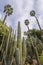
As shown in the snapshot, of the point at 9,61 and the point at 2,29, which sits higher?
the point at 2,29

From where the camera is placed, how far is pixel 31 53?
31.5 meters

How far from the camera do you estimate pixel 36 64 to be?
857 inches

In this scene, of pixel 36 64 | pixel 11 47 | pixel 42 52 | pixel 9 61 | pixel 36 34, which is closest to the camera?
pixel 9 61

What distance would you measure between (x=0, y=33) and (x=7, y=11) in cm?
1388

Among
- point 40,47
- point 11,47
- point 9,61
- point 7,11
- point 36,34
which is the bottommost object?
point 9,61

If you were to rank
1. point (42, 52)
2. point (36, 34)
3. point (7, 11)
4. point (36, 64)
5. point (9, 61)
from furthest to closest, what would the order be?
point (36, 34) → point (7, 11) → point (42, 52) → point (36, 64) → point (9, 61)

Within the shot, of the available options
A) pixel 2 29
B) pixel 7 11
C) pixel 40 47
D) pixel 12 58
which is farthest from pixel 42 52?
pixel 12 58

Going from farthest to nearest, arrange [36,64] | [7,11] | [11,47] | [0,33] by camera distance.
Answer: [7,11]
[0,33]
[36,64]
[11,47]

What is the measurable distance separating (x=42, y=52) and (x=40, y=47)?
95cm

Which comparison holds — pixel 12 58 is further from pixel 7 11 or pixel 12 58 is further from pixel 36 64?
pixel 7 11

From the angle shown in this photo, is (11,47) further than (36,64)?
No

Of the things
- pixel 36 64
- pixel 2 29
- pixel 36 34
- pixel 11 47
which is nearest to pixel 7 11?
pixel 36 34

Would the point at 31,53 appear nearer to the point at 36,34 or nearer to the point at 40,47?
the point at 40,47

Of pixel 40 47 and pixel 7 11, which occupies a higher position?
pixel 7 11
